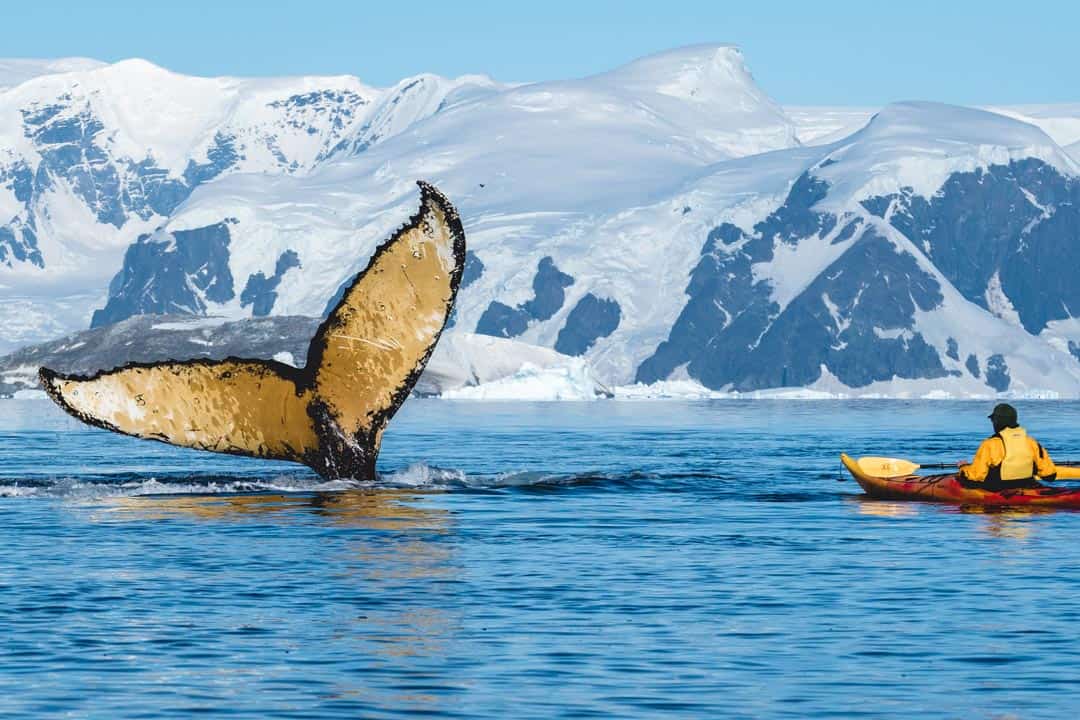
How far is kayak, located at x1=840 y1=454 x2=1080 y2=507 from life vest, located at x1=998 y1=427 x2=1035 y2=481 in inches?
11.3

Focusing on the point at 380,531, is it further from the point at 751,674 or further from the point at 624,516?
the point at 751,674

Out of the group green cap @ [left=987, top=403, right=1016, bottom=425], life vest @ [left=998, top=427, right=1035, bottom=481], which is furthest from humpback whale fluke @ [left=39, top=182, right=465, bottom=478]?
life vest @ [left=998, top=427, right=1035, bottom=481]

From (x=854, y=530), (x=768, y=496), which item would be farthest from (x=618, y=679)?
(x=768, y=496)

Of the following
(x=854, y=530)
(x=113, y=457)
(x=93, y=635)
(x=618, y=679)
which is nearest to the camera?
(x=618, y=679)

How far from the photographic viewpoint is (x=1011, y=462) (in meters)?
29.2

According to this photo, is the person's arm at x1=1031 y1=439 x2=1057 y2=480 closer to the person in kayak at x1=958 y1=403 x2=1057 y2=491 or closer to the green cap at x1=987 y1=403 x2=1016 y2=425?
the person in kayak at x1=958 y1=403 x2=1057 y2=491

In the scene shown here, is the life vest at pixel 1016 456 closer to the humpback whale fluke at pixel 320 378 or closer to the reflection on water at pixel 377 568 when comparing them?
the reflection on water at pixel 377 568

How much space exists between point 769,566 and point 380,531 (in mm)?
5120

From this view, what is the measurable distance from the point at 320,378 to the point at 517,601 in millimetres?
3216

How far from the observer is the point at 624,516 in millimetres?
29688

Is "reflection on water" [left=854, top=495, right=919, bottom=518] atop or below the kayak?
below

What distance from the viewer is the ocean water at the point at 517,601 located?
48.8 ft

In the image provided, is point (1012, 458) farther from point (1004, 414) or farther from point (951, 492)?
point (951, 492)

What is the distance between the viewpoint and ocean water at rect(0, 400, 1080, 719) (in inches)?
585
